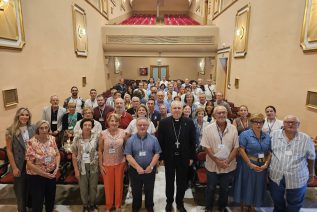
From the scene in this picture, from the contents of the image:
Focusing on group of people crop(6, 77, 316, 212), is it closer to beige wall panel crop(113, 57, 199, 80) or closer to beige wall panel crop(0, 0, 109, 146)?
beige wall panel crop(0, 0, 109, 146)

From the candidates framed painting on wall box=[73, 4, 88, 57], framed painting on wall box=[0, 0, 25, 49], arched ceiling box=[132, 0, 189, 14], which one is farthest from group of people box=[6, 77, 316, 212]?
arched ceiling box=[132, 0, 189, 14]

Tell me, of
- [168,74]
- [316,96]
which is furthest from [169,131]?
[168,74]

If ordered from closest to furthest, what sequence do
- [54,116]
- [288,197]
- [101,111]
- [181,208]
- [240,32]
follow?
1. [288,197]
2. [181,208]
3. [54,116]
4. [101,111]
5. [240,32]

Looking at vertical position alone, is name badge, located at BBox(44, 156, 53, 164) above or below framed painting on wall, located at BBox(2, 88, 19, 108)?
below

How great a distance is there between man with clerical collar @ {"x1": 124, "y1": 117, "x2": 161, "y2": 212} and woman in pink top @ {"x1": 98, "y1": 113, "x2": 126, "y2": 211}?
165mm

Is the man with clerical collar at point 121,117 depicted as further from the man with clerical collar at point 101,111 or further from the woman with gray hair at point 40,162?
the woman with gray hair at point 40,162

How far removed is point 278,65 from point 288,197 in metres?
3.21

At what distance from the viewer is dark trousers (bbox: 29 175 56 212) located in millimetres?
2401

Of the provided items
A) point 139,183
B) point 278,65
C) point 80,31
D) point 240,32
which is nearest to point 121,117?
point 139,183

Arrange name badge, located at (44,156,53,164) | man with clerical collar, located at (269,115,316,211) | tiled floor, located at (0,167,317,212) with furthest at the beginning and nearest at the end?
tiled floor, located at (0,167,317,212)
name badge, located at (44,156,53,164)
man with clerical collar, located at (269,115,316,211)

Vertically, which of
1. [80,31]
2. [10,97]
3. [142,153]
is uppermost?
[80,31]

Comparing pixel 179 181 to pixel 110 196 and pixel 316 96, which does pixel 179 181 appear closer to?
pixel 110 196

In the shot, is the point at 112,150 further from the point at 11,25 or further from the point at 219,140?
the point at 11,25

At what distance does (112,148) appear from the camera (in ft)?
8.41
